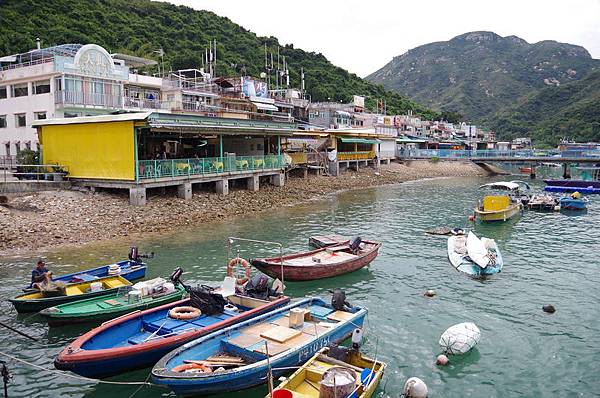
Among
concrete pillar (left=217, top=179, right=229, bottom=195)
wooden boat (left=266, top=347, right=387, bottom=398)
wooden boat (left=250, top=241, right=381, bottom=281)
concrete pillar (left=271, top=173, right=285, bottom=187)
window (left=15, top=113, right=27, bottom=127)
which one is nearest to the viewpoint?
wooden boat (left=266, top=347, right=387, bottom=398)

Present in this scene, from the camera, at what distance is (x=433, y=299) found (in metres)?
17.5

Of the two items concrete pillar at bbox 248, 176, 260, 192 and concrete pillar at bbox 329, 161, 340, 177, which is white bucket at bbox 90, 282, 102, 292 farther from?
concrete pillar at bbox 329, 161, 340, 177

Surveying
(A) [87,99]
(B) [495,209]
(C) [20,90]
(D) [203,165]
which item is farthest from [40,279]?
(C) [20,90]

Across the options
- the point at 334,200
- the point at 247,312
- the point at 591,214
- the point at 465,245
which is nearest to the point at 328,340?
the point at 247,312

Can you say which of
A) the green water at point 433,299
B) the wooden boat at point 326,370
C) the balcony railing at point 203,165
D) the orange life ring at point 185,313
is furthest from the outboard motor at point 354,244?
the balcony railing at point 203,165

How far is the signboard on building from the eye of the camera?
198 ft

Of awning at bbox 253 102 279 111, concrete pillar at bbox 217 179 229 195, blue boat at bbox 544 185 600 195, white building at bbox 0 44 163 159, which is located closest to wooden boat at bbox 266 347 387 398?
concrete pillar at bbox 217 179 229 195

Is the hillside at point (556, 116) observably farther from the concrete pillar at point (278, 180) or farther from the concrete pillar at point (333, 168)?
the concrete pillar at point (278, 180)

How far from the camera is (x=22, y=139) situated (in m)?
40.0

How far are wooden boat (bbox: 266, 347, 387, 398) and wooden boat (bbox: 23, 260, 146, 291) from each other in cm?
978

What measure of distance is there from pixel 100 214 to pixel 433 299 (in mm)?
19670

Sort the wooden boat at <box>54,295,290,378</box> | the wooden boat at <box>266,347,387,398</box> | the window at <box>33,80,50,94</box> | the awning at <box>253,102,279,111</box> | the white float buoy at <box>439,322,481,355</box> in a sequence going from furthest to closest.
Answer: the awning at <box>253,102,279,111</box>
the window at <box>33,80,50,94</box>
the white float buoy at <box>439,322,481,355</box>
the wooden boat at <box>54,295,290,378</box>
the wooden boat at <box>266,347,387,398</box>

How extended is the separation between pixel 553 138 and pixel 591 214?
9836cm

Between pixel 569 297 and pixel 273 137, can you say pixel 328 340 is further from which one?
pixel 273 137
